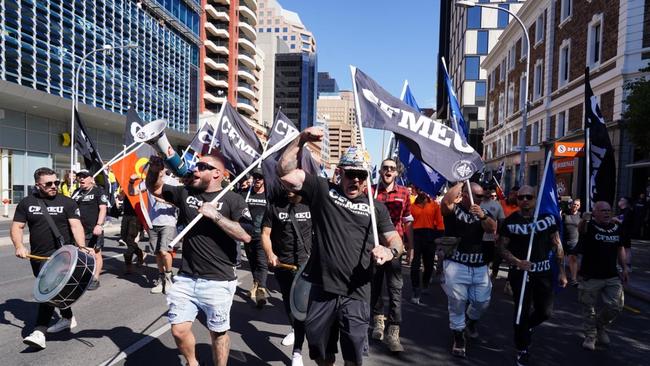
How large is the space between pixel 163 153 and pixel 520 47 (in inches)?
1533

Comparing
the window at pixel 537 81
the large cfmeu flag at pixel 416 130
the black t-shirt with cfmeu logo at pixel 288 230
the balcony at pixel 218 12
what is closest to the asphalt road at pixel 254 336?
the black t-shirt with cfmeu logo at pixel 288 230

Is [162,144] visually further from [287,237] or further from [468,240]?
[468,240]

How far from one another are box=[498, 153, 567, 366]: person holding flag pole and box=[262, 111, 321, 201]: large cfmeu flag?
2.48 meters

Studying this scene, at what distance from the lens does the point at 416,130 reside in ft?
14.6

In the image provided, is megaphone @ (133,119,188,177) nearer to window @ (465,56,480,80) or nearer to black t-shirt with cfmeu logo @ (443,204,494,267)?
black t-shirt with cfmeu logo @ (443,204,494,267)

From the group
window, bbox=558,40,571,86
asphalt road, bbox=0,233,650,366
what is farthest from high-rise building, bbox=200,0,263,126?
asphalt road, bbox=0,233,650,366

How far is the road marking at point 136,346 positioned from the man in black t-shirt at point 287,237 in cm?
144

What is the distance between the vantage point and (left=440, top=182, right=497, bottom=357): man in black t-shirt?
16.1 ft

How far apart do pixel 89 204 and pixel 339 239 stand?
5.55 m

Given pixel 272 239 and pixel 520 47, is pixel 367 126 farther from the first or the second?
pixel 520 47

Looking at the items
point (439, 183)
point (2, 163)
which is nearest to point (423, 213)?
point (439, 183)

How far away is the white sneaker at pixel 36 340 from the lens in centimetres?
458

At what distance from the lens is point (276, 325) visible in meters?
5.82

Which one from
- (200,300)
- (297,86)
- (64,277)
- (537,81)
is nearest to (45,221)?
(64,277)
